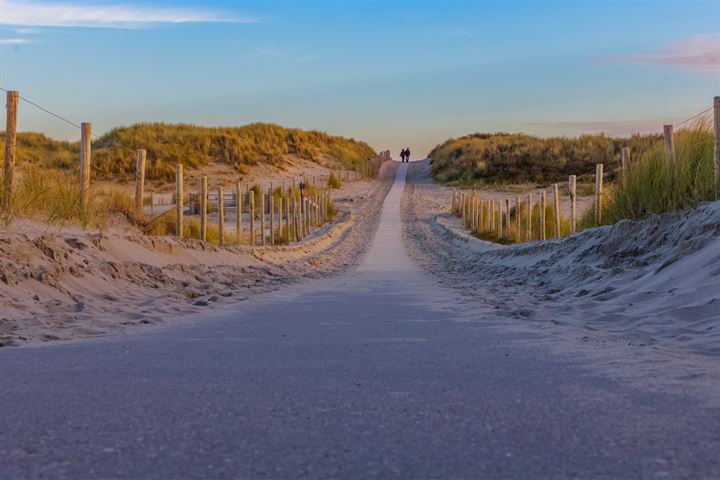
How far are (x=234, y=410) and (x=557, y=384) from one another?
1.53 m

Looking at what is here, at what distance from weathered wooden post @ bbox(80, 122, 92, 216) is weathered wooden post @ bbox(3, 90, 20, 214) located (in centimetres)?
137

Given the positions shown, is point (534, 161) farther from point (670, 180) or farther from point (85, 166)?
point (85, 166)

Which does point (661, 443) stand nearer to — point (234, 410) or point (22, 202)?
point (234, 410)

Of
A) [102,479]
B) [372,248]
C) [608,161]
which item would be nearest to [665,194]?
[102,479]

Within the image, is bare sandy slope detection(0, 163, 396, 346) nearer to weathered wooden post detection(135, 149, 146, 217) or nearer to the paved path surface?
the paved path surface

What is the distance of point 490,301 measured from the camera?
8.75m

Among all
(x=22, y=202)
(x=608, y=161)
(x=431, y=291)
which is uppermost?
(x=608, y=161)

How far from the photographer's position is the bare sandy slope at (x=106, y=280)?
21.0ft

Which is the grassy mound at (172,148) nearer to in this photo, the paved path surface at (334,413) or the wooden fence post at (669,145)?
the wooden fence post at (669,145)

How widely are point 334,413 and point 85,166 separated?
10564 millimetres

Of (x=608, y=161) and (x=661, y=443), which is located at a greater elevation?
(x=608, y=161)

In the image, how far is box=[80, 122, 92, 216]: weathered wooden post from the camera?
39.6ft

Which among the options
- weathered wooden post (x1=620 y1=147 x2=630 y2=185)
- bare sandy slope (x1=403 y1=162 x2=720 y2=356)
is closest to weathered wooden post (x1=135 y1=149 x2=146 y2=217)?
bare sandy slope (x1=403 y1=162 x2=720 y2=356)

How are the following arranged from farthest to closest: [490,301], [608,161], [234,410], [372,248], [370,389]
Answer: [608,161] → [372,248] → [490,301] → [370,389] → [234,410]
